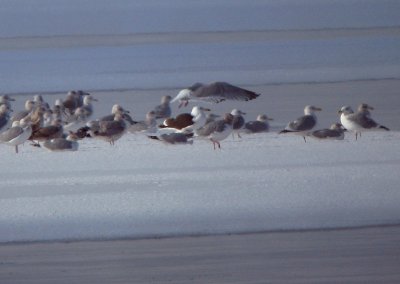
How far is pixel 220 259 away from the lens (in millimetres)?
4785

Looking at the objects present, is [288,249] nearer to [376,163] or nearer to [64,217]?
[64,217]

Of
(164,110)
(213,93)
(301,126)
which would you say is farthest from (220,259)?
(164,110)

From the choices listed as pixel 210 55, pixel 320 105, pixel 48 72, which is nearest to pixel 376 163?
pixel 320 105

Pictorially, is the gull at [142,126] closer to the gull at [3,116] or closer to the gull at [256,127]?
the gull at [256,127]

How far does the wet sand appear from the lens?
451cm

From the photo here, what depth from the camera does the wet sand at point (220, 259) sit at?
4.51 m

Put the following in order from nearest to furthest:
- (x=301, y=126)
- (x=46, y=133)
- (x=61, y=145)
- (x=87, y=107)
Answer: (x=61, y=145) → (x=46, y=133) → (x=301, y=126) → (x=87, y=107)

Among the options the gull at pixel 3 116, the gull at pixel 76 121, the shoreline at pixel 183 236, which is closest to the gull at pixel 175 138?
the gull at pixel 76 121

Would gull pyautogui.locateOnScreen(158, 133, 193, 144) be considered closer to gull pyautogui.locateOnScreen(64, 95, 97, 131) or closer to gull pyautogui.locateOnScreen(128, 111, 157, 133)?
gull pyautogui.locateOnScreen(128, 111, 157, 133)

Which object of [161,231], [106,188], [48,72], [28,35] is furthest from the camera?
[28,35]

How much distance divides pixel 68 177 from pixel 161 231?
150 centimetres

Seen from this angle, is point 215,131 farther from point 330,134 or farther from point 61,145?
point 61,145

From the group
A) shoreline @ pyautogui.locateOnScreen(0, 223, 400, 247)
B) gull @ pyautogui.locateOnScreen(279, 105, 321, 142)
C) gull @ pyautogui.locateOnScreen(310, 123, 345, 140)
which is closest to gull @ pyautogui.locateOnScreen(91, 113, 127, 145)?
gull @ pyautogui.locateOnScreen(279, 105, 321, 142)

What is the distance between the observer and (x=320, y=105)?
1104 cm
